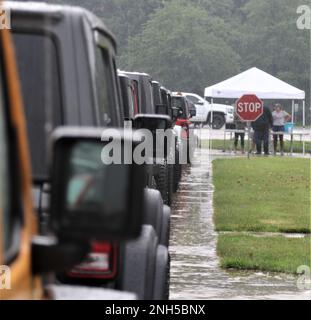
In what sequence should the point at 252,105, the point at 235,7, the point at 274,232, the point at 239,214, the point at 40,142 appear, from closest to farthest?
the point at 40,142
the point at 274,232
the point at 239,214
the point at 252,105
the point at 235,7

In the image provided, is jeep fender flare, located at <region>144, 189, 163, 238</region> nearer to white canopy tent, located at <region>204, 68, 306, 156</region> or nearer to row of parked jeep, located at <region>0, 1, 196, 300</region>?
row of parked jeep, located at <region>0, 1, 196, 300</region>

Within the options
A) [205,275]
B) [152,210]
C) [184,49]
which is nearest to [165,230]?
[152,210]

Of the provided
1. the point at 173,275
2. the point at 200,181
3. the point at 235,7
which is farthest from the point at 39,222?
the point at 235,7

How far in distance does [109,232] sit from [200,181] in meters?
21.7

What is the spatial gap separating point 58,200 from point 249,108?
1228 inches

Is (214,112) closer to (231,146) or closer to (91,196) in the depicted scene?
(231,146)

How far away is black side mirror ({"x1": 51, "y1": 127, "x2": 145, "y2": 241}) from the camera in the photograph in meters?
2.95

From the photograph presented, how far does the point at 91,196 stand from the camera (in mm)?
3004

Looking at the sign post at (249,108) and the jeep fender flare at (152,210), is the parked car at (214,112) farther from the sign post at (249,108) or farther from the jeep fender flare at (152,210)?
the jeep fender flare at (152,210)

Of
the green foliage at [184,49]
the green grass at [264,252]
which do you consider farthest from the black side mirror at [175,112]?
the green foliage at [184,49]

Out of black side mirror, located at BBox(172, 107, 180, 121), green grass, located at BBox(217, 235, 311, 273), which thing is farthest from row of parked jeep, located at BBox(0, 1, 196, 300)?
black side mirror, located at BBox(172, 107, 180, 121)

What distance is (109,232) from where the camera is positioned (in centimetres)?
298

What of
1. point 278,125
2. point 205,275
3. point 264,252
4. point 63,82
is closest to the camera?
point 63,82

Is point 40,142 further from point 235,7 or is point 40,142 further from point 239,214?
point 235,7
